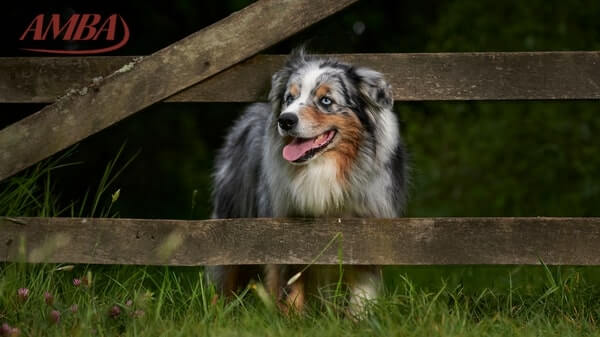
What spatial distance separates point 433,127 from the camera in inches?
366

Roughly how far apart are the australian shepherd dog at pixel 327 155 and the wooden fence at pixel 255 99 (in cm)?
30

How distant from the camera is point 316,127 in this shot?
3928 mm

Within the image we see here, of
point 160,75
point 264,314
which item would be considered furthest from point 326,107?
point 264,314

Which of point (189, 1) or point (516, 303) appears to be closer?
point (516, 303)

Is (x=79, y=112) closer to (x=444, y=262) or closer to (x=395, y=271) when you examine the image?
(x=444, y=262)

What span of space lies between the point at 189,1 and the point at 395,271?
3.71 meters

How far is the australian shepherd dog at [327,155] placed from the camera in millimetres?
3947

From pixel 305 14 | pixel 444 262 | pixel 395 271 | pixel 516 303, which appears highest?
pixel 305 14

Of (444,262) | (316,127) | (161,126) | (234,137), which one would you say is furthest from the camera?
(161,126)

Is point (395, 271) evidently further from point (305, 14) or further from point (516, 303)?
point (305, 14)

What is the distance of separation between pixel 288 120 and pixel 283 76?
0.67ft

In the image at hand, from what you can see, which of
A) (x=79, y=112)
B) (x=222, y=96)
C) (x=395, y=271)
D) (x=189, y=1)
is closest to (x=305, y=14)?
(x=222, y=96)

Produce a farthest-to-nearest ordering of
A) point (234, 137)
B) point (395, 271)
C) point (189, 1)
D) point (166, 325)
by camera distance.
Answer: point (189, 1), point (395, 271), point (234, 137), point (166, 325)

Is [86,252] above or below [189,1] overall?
below
